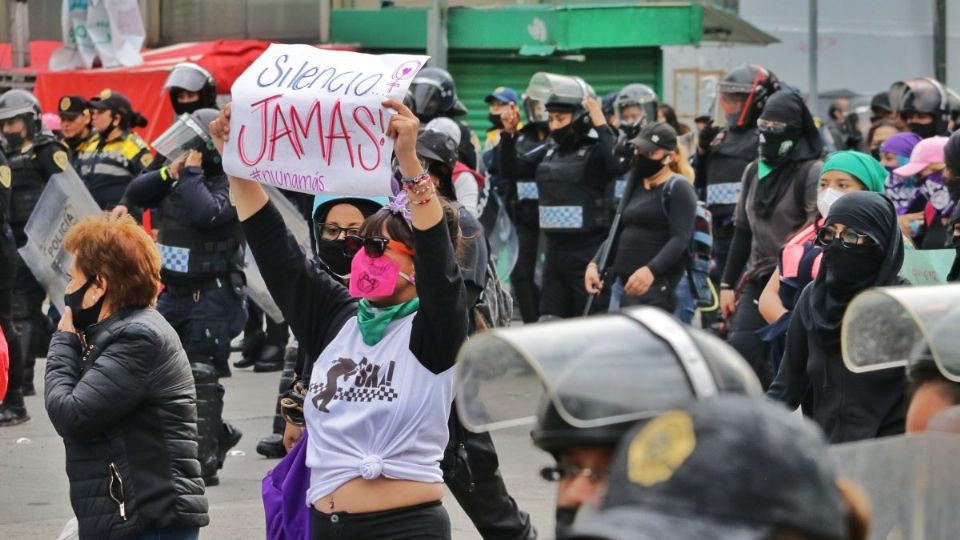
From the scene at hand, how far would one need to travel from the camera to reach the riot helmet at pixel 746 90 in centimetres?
1084

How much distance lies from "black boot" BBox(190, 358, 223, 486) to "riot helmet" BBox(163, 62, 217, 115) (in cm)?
215

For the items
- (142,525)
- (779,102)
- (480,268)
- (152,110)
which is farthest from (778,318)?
(152,110)

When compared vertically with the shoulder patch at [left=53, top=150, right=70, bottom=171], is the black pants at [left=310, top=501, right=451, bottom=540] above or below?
below

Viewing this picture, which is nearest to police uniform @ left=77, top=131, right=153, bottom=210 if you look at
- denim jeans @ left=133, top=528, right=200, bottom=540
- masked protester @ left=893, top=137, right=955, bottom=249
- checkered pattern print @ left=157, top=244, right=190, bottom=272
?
checkered pattern print @ left=157, top=244, right=190, bottom=272

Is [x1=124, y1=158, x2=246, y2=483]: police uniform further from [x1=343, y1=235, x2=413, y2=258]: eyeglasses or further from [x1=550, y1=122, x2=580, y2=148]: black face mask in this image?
[x1=343, y1=235, x2=413, y2=258]: eyeglasses

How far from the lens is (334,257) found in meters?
4.72

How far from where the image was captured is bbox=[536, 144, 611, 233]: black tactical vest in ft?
36.2

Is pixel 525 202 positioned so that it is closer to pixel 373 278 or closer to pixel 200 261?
pixel 200 261

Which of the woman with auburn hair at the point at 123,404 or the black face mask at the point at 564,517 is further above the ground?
the black face mask at the point at 564,517

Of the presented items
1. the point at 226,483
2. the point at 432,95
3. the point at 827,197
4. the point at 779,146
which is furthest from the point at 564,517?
the point at 432,95

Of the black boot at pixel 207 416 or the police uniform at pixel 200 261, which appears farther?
the police uniform at pixel 200 261

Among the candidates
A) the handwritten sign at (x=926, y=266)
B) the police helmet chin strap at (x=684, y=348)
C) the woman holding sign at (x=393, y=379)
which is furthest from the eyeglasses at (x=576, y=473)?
the handwritten sign at (x=926, y=266)

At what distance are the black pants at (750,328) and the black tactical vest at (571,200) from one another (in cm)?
258

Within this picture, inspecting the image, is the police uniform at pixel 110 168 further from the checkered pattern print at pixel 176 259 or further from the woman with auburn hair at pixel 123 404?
the woman with auburn hair at pixel 123 404
